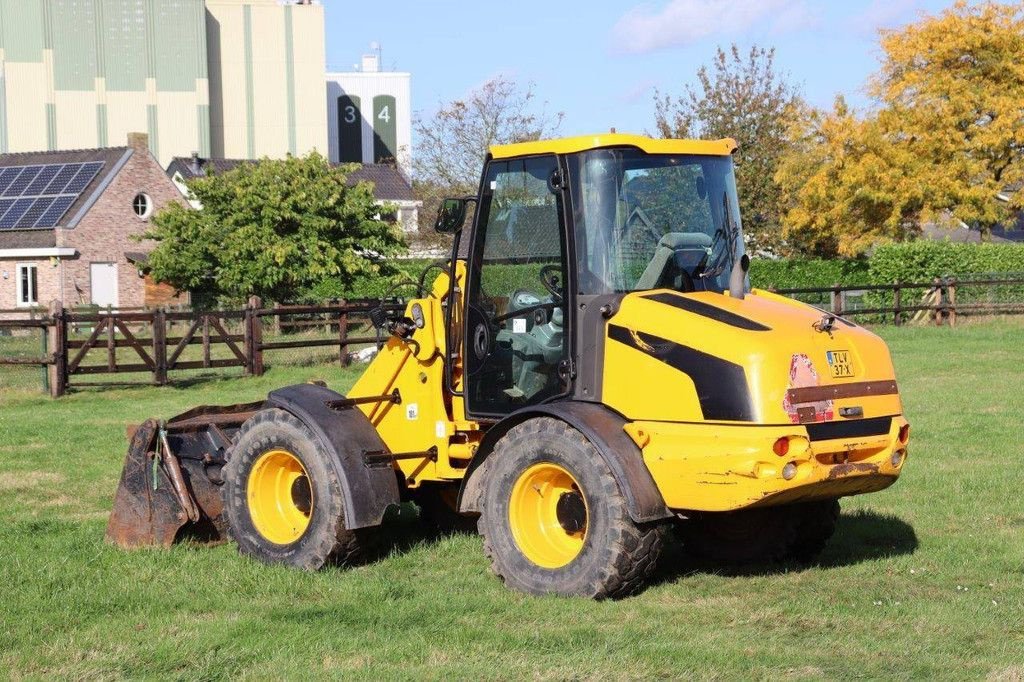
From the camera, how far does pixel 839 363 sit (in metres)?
7.21

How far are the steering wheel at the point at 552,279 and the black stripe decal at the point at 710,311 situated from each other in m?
0.53

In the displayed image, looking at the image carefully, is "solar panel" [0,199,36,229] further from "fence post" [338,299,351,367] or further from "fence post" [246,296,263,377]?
"fence post" [246,296,263,377]

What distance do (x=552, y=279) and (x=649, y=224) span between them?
1.99ft

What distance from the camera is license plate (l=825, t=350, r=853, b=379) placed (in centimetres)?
716

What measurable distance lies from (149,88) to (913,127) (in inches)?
1866

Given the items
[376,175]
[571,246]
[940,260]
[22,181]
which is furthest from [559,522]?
[376,175]

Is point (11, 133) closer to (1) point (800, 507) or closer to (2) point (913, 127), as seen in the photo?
(2) point (913, 127)

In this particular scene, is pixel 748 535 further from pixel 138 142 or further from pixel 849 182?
pixel 138 142

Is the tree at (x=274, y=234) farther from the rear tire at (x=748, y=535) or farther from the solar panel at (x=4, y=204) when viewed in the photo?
the rear tire at (x=748, y=535)

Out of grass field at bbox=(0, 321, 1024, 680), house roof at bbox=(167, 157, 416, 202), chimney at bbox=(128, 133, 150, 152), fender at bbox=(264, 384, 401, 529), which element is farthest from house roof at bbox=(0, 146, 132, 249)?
fender at bbox=(264, 384, 401, 529)

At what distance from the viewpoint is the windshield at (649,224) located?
294 inches

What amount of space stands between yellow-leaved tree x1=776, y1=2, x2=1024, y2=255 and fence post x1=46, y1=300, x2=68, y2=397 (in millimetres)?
28243

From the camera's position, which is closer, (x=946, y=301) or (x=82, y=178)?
(x=946, y=301)

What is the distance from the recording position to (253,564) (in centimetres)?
818
